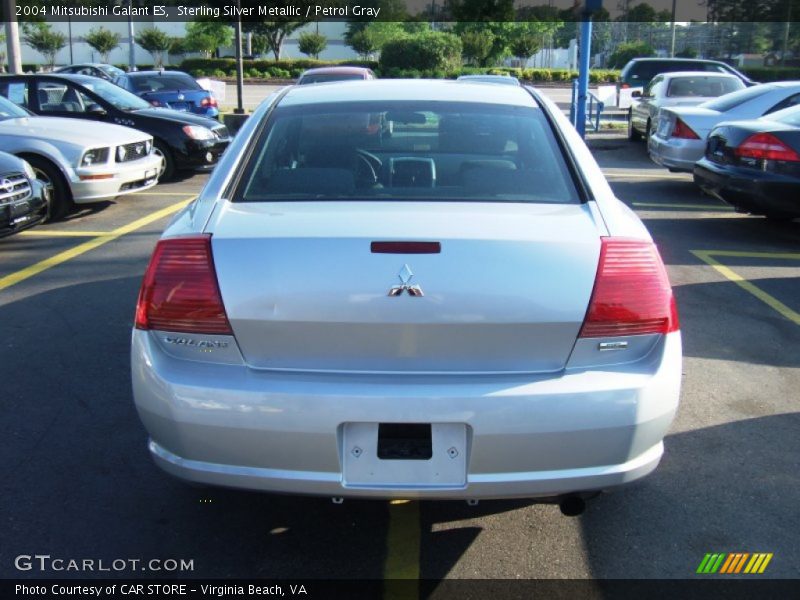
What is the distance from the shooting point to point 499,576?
2973mm

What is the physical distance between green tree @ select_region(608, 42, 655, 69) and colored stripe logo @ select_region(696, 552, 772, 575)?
149ft

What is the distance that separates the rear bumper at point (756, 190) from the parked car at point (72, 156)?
6.56 meters

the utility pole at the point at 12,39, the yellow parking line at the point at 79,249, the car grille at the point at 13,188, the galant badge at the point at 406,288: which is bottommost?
the yellow parking line at the point at 79,249

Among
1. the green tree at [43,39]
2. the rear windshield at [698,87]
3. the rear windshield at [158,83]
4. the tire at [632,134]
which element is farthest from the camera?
the green tree at [43,39]

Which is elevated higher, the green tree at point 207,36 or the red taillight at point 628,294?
the green tree at point 207,36

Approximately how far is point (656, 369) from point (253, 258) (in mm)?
1372

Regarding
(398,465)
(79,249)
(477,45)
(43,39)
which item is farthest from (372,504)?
(43,39)

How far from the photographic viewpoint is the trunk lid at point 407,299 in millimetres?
2623

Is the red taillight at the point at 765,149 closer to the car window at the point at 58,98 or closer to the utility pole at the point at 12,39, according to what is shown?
the car window at the point at 58,98

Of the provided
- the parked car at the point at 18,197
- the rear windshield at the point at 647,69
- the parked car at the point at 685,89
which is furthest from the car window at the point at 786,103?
the rear windshield at the point at 647,69

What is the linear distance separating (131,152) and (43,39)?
53.7 metres

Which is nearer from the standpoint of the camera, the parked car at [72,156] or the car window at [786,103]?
the parked car at [72,156]

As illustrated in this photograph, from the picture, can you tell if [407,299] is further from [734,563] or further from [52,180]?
[52,180]

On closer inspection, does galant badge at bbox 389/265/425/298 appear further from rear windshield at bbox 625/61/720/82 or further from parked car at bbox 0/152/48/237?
rear windshield at bbox 625/61/720/82
